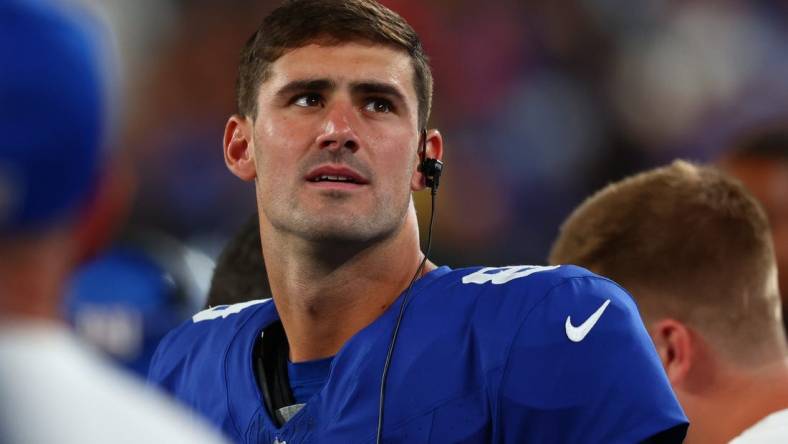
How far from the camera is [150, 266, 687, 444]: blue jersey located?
2.10 meters

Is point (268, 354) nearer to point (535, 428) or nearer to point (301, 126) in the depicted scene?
point (301, 126)

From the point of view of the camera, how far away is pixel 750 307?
8.62 feet

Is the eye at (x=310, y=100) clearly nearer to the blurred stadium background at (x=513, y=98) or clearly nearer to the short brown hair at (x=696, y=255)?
the short brown hair at (x=696, y=255)

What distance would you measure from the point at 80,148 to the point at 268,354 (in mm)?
1643

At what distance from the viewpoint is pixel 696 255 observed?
2.66m

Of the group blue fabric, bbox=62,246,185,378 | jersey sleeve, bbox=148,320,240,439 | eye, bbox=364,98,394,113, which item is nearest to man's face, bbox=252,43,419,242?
eye, bbox=364,98,394,113

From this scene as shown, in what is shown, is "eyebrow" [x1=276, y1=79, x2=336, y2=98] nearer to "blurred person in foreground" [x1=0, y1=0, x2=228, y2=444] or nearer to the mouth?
the mouth

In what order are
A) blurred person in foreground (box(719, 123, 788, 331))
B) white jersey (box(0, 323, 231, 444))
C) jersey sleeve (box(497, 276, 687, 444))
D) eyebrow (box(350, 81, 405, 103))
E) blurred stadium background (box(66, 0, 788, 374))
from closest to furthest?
white jersey (box(0, 323, 231, 444))
jersey sleeve (box(497, 276, 687, 444))
eyebrow (box(350, 81, 405, 103))
blurred person in foreground (box(719, 123, 788, 331))
blurred stadium background (box(66, 0, 788, 374))

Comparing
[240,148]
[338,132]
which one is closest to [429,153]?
[338,132]

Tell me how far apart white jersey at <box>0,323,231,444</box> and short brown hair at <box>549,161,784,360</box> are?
1.77 m

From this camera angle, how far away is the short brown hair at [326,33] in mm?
2498

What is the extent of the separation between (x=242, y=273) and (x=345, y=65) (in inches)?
41.2

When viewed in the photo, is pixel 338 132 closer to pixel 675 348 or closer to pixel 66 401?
pixel 675 348

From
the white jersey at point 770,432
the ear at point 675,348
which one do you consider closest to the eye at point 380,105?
the ear at point 675,348
